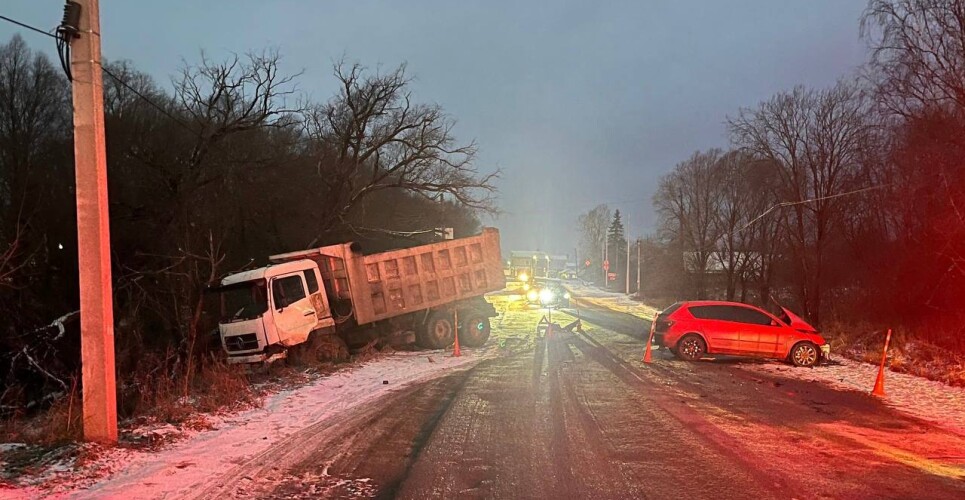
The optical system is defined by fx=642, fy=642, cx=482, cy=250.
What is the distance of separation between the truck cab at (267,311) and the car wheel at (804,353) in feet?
38.4

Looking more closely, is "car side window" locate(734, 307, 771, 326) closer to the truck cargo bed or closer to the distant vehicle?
the truck cargo bed

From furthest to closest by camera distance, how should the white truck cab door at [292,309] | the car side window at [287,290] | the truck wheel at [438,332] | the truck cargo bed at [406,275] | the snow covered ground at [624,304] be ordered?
1. the snow covered ground at [624,304]
2. the truck wheel at [438,332]
3. the truck cargo bed at [406,275]
4. the car side window at [287,290]
5. the white truck cab door at [292,309]

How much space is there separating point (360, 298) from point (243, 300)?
3115 mm

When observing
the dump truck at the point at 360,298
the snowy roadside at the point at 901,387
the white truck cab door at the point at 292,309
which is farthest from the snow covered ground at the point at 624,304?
the white truck cab door at the point at 292,309

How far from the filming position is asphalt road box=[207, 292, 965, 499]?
6.05 metres

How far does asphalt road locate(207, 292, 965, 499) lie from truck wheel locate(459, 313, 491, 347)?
6.84 m

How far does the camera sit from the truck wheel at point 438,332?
18.8m

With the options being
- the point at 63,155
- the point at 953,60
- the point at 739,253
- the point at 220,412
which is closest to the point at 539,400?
the point at 220,412

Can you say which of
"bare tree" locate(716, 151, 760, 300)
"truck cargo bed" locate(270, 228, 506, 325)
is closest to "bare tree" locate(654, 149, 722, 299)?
"bare tree" locate(716, 151, 760, 300)

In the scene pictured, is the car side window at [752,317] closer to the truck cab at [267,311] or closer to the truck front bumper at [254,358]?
the truck cab at [267,311]

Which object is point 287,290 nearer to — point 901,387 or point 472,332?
point 472,332

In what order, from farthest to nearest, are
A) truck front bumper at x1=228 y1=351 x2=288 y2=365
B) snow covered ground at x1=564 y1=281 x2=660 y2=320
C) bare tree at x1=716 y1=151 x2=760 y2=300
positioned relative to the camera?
bare tree at x1=716 y1=151 x2=760 y2=300 < snow covered ground at x1=564 y1=281 x2=660 y2=320 < truck front bumper at x1=228 y1=351 x2=288 y2=365

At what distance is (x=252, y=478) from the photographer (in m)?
6.39

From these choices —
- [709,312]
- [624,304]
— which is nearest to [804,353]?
[709,312]
